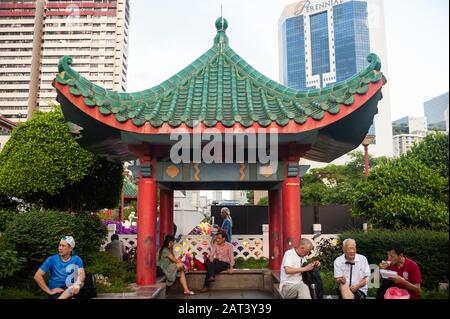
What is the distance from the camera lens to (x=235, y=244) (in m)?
12.8

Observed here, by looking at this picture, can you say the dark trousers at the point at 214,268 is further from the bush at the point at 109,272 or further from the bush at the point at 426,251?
the bush at the point at 426,251

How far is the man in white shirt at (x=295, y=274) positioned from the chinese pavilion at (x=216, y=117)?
126 centimetres

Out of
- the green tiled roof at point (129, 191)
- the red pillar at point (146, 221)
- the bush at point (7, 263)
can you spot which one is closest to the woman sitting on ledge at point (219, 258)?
the red pillar at point (146, 221)

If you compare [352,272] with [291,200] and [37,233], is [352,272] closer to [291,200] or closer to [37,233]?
[291,200]

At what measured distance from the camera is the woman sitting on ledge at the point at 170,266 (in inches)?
306

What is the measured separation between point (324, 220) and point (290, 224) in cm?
1437

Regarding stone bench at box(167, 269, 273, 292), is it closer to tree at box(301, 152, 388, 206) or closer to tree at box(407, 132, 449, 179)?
tree at box(407, 132, 449, 179)

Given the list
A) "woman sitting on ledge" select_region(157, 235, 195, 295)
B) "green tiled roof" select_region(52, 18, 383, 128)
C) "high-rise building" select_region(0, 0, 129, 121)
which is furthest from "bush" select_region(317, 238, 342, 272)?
"high-rise building" select_region(0, 0, 129, 121)

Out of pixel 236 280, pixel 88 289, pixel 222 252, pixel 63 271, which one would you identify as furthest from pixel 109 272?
pixel 236 280

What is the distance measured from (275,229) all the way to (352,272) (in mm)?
3919

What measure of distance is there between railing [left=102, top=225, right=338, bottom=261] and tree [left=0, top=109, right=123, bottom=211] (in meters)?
1.67

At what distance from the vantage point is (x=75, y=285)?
520 cm
